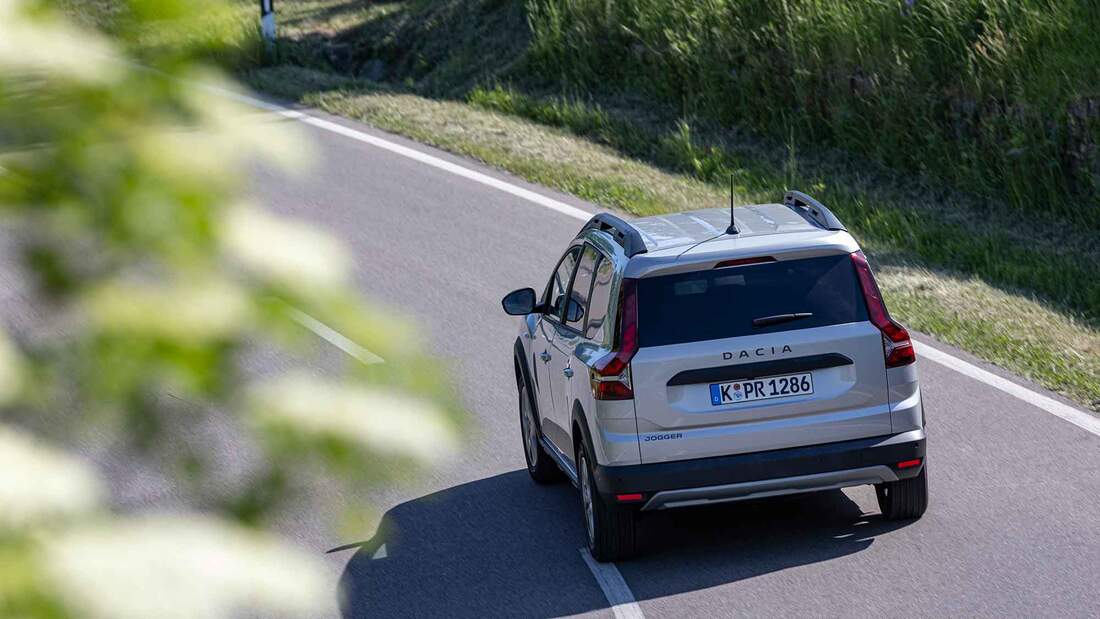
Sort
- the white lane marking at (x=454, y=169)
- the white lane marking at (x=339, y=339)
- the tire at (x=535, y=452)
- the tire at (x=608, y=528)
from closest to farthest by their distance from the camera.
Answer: the white lane marking at (x=339, y=339) → the tire at (x=608, y=528) → the tire at (x=535, y=452) → the white lane marking at (x=454, y=169)

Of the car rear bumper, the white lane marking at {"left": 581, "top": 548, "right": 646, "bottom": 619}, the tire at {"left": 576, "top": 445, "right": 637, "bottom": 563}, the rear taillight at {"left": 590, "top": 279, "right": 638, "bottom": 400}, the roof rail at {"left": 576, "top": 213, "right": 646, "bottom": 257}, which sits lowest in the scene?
the white lane marking at {"left": 581, "top": 548, "right": 646, "bottom": 619}

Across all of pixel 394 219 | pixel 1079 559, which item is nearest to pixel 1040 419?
pixel 1079 559

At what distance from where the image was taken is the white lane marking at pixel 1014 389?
10312 millimetres

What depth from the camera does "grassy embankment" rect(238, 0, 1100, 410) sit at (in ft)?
45.4

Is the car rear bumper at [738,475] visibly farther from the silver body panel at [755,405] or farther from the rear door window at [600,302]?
the rear door window at [600,302]

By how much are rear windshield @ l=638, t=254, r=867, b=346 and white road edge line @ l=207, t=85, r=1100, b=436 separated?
6.72 feet

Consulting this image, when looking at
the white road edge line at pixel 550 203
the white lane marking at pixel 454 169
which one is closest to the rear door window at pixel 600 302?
the white road edge line at pixel 550 203

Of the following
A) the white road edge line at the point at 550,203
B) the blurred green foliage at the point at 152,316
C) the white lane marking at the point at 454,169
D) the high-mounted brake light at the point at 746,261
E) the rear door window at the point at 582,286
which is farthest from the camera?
the white lane marking at the point at 454,169

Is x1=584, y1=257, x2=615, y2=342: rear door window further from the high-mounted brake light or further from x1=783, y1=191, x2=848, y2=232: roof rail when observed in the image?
x1=783, y1=191, x2=848, y2=232: roof rail

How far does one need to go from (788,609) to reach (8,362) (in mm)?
6878

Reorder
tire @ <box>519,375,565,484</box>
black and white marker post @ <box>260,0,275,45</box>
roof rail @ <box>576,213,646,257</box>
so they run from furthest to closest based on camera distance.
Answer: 1. black and white marker post @ <box>260,0,275,45</box>
2. tire @ <box>519,375,565,484</box>
3. roof rail @ <box>576,213,646,257</box>

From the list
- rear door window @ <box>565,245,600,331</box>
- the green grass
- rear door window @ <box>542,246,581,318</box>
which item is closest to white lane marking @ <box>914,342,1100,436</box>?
rear door window @ <box>542,246,581,318</box>

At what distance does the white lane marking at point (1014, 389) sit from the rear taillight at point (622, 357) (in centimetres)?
376

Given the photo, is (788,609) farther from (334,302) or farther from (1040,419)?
(334,302)
